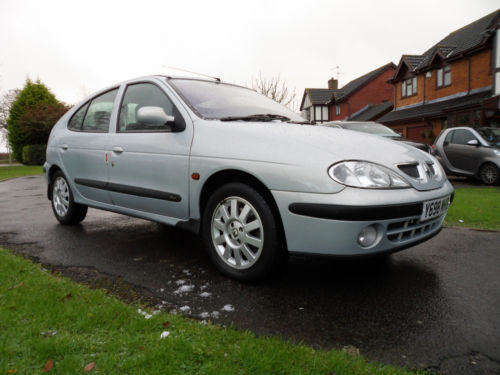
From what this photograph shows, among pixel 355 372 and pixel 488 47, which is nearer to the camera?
pixel 355 372

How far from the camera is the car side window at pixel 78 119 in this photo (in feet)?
15.8

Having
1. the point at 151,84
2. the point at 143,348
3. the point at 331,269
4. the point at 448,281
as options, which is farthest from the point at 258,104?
the point at 143,348

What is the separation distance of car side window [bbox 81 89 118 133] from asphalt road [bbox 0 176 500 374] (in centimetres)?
127

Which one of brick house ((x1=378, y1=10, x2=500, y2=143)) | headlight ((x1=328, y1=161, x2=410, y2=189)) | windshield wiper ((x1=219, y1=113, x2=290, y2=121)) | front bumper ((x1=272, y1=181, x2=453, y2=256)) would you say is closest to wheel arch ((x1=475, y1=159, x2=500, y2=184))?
brick house ((x1=378, y1=10, x2=500, y2=143))

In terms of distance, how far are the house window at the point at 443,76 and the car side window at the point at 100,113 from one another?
2160cm

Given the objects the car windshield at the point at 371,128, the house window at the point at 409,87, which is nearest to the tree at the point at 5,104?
the house window at the point at 409,87

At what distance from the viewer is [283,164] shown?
2.68 meters

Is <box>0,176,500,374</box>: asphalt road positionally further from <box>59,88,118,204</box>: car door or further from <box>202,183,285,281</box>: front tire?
<box>59,88,118,204</box>: car door

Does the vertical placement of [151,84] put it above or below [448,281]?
above

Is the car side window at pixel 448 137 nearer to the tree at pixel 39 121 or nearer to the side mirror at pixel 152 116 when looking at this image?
the side mirror at pixel 152 116

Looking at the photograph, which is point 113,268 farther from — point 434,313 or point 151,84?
point 434,313

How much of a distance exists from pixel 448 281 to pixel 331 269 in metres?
0.93

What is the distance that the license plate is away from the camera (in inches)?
109

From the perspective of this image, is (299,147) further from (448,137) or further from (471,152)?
(448,137)
